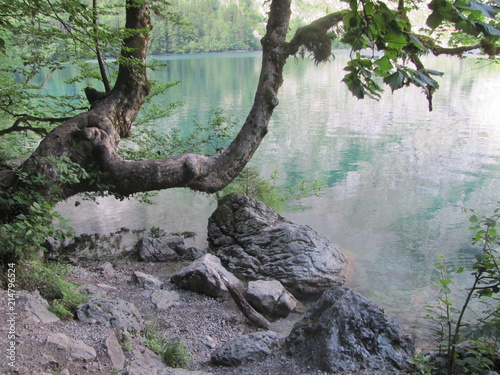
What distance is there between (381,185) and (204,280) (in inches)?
373

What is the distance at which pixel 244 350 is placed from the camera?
471cm

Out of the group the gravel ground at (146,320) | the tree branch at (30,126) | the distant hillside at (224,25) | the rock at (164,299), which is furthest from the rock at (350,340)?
the distant hillside at (224,25)

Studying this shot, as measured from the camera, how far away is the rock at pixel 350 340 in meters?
4.48

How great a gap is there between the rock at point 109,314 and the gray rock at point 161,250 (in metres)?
3.71

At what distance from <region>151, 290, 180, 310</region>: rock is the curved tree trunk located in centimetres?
171

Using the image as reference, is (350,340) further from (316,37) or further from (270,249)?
(316,37)

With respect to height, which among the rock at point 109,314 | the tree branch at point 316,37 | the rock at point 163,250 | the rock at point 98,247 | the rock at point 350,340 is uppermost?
the tree branch at point 316,37

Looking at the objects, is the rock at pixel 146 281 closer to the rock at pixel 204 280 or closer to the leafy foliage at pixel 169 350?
the rock at pixel 204 280

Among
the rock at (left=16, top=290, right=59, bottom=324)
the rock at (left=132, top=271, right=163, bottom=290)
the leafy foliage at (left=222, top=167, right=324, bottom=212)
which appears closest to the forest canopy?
the rock at (left=16, top=290, right=59, bottom=324)

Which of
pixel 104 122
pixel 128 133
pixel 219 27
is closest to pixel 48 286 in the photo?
pixel 104 122

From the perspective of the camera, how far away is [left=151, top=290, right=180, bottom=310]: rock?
6258 millimetres

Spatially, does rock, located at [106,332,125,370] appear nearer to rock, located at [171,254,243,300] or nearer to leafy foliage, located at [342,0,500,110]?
rock, located at [171,254,243,300]

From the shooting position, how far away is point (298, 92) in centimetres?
3428

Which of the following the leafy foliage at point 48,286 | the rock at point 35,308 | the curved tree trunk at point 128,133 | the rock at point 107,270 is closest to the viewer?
the rock at point 35,308
